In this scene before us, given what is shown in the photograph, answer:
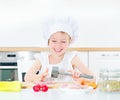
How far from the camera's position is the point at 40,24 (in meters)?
2.40

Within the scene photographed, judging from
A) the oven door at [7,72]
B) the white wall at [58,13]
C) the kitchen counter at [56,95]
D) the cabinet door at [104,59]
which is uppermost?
the white wall at [58,13]

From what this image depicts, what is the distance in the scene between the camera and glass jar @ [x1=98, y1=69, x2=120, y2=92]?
3.93 feet

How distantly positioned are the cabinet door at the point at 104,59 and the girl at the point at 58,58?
0.14 metres

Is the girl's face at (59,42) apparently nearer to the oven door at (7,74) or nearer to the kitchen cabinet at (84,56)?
the kitchen cabinet at (84,56)

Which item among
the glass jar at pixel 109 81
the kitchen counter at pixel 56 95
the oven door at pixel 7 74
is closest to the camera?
the kitchen counter at pixel 56 95

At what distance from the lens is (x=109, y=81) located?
47.6 inches

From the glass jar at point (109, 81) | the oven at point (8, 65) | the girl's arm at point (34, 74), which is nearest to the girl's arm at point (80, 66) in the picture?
the girl's arm at point (34, 74)

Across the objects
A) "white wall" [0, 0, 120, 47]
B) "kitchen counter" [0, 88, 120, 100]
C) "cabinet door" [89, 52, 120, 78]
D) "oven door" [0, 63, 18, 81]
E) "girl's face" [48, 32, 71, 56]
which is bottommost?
"kitchen counter" [0, 88, 120, 100]

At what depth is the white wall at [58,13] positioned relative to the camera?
2.37 meters

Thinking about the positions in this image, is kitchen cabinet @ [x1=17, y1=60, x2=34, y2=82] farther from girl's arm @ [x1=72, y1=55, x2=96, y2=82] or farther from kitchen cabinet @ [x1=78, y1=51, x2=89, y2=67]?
kitchen cabinet @ [x1=78, y1=51, x2=89, y2=67]

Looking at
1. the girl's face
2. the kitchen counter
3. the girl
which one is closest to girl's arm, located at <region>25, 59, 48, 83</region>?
the girl

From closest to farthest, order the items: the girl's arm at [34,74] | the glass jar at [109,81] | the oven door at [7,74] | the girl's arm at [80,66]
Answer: the glass jar at [109,81] → the girl's arm at [34,74] → the girl's arm at [80,66] → the oven door at [7,74]

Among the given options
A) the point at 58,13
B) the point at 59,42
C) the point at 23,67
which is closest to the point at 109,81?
the point at 59,42

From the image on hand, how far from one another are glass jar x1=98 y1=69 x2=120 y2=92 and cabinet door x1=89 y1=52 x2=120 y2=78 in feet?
3.46
